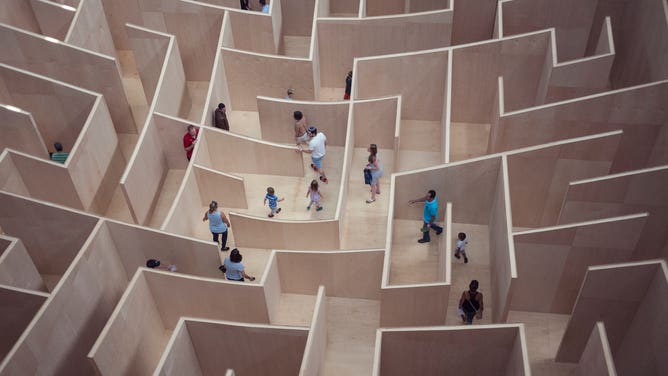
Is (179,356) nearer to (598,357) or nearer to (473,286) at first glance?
(473,286)

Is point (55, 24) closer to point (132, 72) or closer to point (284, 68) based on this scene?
point (132, 72)

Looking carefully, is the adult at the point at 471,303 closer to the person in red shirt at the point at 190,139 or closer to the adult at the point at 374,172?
the adult at the point at 374,172

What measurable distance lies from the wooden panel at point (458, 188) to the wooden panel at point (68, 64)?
6.73m

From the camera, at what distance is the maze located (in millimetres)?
10344

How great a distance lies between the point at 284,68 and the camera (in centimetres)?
1502

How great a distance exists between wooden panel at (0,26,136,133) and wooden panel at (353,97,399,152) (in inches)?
209

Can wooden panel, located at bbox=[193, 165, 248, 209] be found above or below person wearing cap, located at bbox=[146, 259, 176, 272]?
above

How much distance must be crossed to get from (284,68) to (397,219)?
4428mm

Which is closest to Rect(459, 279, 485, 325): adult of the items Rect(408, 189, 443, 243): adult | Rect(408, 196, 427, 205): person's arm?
Rect(408, 189, 443, 243): adult

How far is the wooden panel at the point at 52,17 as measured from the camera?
15.9 meters

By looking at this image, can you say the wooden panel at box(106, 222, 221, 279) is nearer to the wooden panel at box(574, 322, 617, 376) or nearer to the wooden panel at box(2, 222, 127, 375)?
the wooden panel at box(2, 222, 127, 375)

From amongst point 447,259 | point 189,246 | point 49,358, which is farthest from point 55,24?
point 447,259

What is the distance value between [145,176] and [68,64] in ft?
11.9

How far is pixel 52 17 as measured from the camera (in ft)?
52.7
